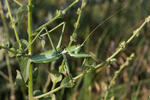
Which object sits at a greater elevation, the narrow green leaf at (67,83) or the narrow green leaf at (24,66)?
the narrow green leaf at (24,66)

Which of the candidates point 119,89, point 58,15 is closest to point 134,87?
point 119,89

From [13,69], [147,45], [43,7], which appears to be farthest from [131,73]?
[43,7]

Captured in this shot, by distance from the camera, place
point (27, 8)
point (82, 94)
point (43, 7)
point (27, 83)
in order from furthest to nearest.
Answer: point (43, 7)
point (82, 94)
point (27, 83)
point (27, 8)

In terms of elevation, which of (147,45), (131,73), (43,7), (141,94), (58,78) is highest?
(43,7)

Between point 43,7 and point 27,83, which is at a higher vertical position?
point 43,7

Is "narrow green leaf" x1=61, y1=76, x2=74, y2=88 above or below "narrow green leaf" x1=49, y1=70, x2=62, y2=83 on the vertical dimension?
below

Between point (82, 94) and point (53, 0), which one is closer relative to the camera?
point (82, 94)

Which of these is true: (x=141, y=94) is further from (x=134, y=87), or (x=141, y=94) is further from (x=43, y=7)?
(x=43, y=7)

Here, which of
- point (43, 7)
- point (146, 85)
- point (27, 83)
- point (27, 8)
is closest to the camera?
point (27, 8)

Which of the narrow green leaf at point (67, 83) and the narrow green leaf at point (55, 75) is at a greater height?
the narrow green leaf at point (55, 75)

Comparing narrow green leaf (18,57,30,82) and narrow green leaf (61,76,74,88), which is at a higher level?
narrow green leaf (18,57,30,82)
